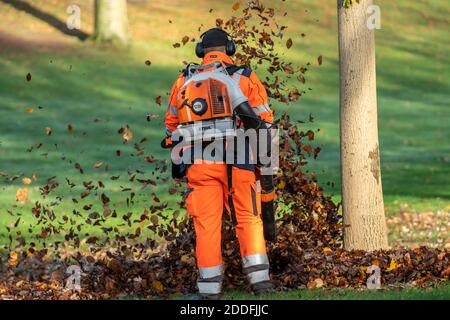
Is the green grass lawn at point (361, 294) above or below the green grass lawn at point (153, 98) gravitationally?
below

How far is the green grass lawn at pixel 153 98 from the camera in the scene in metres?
20.8

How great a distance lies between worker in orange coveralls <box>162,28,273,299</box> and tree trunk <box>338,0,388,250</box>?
1912 millimetres

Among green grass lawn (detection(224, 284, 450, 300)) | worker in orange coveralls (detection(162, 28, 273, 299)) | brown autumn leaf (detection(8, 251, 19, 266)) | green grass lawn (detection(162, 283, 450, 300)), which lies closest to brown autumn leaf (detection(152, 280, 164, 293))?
green grass lawn (detection(162, 283, 450, 300))

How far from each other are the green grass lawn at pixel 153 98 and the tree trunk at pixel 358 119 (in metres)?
4.52

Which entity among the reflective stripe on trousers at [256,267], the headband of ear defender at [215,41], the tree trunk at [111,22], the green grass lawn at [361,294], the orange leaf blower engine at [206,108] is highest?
the tree trunk at [111,22]

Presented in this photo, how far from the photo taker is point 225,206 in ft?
31.5

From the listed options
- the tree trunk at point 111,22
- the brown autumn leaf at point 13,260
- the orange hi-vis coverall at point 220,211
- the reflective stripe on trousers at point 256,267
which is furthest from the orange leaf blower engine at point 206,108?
the tree trunk at point 111,22

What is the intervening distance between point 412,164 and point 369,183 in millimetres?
11624

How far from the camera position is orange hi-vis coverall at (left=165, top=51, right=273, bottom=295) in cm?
934

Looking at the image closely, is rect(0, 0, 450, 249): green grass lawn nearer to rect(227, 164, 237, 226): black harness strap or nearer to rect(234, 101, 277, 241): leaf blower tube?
rect(234, 101, 277, 241): leaf blower tube

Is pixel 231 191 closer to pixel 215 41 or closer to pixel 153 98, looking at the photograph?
pixel 215 41

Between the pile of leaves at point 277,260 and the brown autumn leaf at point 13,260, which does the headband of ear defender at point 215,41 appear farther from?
the brown autumn leaf at point 13,260

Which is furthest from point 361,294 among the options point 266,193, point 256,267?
point 266,193
